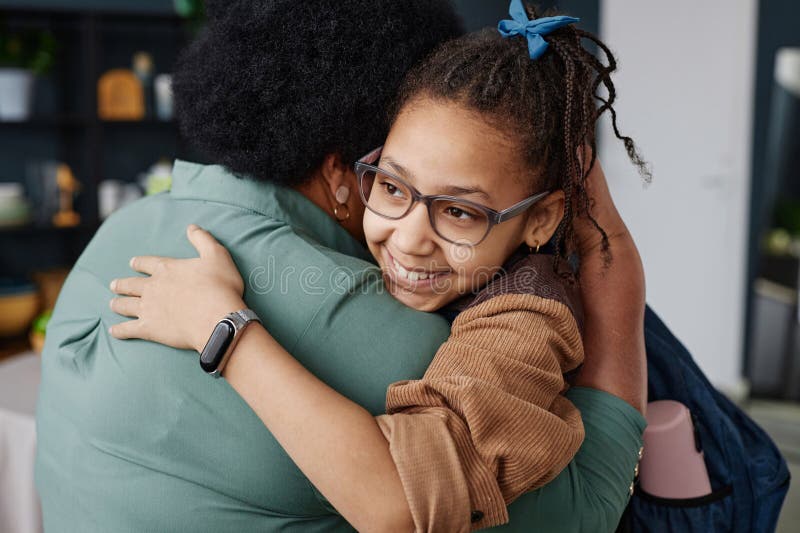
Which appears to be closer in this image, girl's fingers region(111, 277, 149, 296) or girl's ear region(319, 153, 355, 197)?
girl's fingers region(111, 277, 149, 296)

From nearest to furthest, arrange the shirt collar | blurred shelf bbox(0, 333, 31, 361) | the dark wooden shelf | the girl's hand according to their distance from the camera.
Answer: the girl's hand → the shirt collar → blurred shelf bbox(0, 333, 31, 361) → the dark wooden shelf

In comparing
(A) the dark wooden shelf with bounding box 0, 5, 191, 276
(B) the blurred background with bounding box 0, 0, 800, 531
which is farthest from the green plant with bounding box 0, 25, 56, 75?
(A) the dark wooden shelf with bounding box 0, 5, 191, 276

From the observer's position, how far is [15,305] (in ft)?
14.9

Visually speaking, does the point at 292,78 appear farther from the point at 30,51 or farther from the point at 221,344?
the point at 30,51

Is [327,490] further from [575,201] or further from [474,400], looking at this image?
[575,201]

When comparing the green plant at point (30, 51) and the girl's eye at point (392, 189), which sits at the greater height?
the green plant at point (30, 51)

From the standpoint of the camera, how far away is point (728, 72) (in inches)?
180

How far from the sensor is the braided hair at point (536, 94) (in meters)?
1.12

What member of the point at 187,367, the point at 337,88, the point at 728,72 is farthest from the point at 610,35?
the point at 187,367

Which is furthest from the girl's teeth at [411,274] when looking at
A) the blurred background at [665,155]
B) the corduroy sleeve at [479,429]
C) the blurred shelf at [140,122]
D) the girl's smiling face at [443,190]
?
the blurred shelf at [140,122]

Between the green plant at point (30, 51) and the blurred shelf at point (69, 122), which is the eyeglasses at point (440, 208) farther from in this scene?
the green plant at point (30, 51)

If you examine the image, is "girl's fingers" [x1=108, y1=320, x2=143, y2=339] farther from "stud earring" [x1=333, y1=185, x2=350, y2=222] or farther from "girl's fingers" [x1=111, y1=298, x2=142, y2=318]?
"stud earring" [x1=333, y1=185, x2=350, y2=222]

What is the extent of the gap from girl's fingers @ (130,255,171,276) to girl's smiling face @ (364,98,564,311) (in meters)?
0.33

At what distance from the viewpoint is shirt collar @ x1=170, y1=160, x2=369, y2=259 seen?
3.48ft
